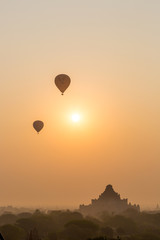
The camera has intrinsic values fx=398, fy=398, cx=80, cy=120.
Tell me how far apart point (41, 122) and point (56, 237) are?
105 ft

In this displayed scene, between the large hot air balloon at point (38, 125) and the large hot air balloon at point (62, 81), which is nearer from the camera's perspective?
the large hot air balloon at point (62, 81)

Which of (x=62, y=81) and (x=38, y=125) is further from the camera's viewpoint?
(x=38, y=125)

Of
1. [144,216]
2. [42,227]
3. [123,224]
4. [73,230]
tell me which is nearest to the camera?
[73,230]

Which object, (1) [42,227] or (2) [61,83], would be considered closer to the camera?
(2) [61,83]

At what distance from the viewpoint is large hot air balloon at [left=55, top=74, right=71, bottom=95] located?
89000mm

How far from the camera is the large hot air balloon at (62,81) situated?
292ft

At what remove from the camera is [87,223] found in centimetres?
10294

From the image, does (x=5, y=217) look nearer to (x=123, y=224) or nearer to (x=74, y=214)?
(x=74, y=214)

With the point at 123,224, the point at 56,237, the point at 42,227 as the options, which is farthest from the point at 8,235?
the point at 123,224

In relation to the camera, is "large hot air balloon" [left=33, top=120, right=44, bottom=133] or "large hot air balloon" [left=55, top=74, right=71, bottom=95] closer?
"large hot air balloon" [left=55, top=74, right=71, bottom=95]

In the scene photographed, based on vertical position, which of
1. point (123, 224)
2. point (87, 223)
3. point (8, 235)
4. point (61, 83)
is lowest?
point (8, 235)

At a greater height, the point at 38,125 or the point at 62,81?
the point at 38,125

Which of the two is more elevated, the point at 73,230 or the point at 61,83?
the point at 61,83

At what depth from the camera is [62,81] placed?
296ft
